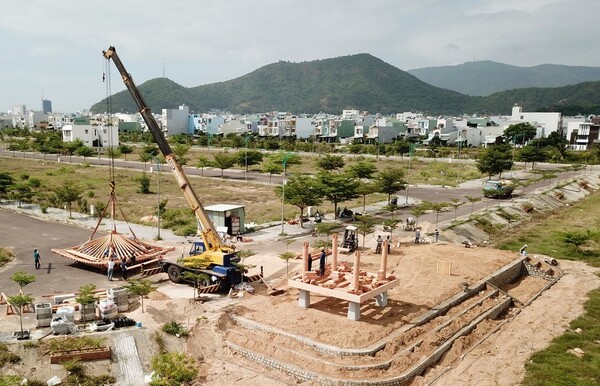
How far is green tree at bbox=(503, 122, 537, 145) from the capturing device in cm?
9479

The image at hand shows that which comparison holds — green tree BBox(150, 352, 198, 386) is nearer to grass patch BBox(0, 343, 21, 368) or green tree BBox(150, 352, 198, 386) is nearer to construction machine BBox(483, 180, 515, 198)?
grass patch BBox(0, 343, 21, 368)

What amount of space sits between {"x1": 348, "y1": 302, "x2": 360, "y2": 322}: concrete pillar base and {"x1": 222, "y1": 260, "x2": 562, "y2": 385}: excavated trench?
4.42 feet

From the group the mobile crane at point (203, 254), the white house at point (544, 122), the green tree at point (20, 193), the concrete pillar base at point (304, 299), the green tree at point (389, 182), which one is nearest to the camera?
the concrete pillar base at point (304, 299)

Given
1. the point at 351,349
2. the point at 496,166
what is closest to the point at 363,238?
the point at 351,349

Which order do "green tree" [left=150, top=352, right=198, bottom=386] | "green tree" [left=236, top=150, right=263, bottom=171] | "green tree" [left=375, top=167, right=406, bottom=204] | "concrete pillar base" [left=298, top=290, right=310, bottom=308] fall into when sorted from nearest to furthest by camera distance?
"green tree" [left=150, top=352, right=198, bottom=386]
"concrete pillar base" [left=298, top=290, right=310, bottom=308]
"green tree" [left=375, top=167, right=406, bottom=204]
"green tree" [left=236, top=150, right=263, bottom=171]

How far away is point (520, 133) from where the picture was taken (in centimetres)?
9462

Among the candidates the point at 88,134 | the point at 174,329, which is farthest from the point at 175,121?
the point at 174,329

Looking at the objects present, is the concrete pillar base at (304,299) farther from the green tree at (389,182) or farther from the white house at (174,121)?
the white house at (174,121)

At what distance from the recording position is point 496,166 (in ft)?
169

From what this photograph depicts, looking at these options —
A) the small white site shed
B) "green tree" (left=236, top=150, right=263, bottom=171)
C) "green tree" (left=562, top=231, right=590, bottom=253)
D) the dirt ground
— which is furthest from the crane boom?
"green tree" (left=236, top=150, right=263, bottom=171)

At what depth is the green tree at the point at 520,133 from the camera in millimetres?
94794

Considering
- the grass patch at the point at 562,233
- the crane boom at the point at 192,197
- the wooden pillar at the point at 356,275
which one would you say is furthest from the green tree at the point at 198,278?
the grass patch at the point at 562,233

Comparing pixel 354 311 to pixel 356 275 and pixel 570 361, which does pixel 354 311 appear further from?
pixel 570 361

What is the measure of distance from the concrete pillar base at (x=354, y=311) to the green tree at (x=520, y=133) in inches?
3496
